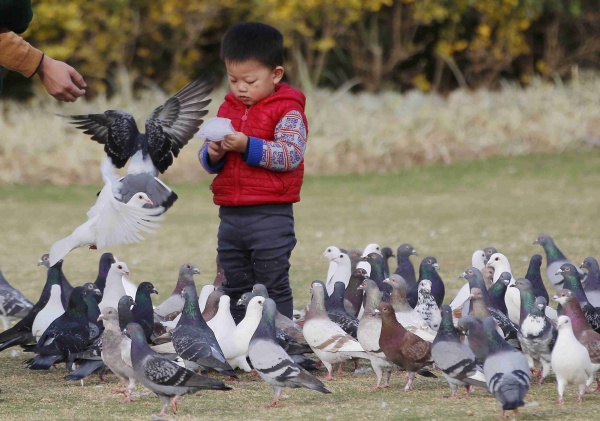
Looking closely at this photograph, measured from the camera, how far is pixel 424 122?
1689cm

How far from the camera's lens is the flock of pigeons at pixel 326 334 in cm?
497

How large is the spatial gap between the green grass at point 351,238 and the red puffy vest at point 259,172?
3.25 ft

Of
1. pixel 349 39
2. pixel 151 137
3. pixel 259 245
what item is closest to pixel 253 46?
pixel 259 245

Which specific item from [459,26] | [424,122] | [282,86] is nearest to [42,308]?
[282,86]

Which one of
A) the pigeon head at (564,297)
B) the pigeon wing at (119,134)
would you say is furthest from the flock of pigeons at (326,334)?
the pigeon wing at (119,134)

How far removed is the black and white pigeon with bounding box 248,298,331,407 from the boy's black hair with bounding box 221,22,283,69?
A: 1378 mm

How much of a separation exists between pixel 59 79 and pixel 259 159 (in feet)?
3.68

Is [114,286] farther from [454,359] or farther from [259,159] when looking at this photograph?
[454,359]

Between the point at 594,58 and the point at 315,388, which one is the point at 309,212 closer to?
the point at 315,388

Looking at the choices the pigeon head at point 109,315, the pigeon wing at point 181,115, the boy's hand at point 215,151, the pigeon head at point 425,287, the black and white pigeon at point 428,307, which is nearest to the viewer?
the pigeon head at point 109,315

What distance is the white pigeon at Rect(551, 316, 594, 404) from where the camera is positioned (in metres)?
4.95

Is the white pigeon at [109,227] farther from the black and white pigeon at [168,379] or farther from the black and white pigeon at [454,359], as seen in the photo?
the black and white pigeon at [454,359]

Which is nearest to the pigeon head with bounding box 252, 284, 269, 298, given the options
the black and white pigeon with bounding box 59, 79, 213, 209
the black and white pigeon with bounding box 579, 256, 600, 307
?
the black and white pigeon with bounding box 59, 79, 213, 209

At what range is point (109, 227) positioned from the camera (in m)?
5.96
